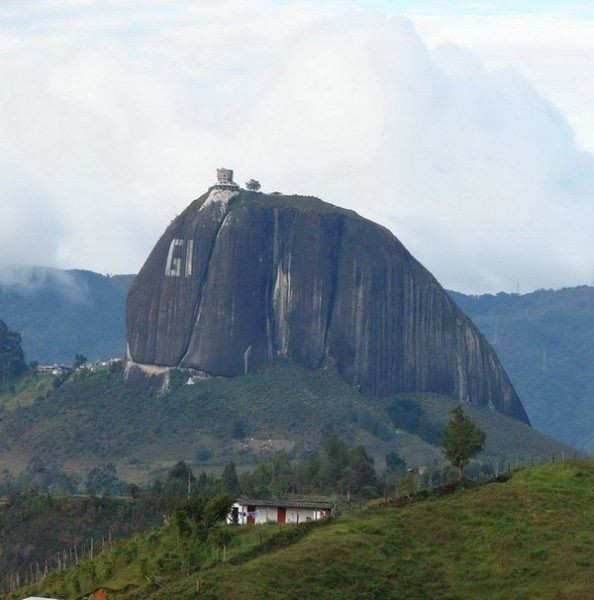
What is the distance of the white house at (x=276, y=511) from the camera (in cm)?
10762

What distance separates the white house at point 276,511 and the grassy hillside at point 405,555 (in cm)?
623

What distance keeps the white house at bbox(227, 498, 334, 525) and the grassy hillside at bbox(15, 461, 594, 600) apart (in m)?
6.23

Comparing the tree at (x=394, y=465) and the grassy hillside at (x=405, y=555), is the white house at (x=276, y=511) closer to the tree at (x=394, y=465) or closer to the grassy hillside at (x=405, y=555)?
the grassy hillside at (x=405, y=555)

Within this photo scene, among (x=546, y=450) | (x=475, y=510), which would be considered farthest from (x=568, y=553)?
(x=546, y=450)

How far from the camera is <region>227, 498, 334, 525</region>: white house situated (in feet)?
353

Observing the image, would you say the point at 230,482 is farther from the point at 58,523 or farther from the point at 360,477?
the point at 58,523

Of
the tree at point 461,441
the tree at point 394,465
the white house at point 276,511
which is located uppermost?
the tree at point 394,465

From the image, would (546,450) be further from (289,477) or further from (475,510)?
(475,510)

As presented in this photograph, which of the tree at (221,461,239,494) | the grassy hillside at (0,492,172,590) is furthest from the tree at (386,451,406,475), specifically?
the grassy hillside at (0,492,172,590)

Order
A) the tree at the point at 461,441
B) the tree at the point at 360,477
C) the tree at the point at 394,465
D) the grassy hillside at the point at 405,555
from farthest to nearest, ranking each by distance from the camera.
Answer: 1. the tree at the point at 394,465
2. the tree at the point at 360,477
3. the tree at the point at 461,441
4. the grassy hillside at the point at 405,555

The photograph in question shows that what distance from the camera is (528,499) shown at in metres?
96.9

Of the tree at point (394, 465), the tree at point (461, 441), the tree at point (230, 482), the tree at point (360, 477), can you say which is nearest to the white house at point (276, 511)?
the tree at point (461, 441)

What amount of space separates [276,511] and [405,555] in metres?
17.8

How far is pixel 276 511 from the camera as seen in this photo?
108250 mm
